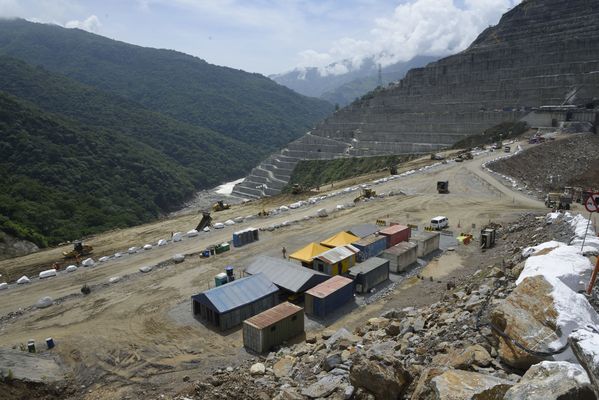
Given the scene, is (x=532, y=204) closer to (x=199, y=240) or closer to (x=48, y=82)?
(x=199, y=240)

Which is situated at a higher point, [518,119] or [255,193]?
[518,119]

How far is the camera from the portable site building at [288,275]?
2223 cm

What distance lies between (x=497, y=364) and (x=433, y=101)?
80.0 m

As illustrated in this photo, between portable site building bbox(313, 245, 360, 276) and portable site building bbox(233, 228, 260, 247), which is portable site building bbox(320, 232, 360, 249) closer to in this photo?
portable site building bbox(313, 245, 360, 276)

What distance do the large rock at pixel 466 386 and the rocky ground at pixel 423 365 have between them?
0.05ft

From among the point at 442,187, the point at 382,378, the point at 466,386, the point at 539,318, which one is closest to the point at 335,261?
the point at 382,378

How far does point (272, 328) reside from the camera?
17.8m

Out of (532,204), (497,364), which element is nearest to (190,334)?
(497,364)

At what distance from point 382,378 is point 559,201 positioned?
1241 inches

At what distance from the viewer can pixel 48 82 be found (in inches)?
5664

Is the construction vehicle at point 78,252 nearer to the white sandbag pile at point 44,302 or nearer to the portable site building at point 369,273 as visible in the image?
the white sandbag pile at point 44,302

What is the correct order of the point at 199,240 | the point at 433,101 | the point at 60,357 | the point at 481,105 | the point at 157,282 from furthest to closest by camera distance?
the point at 433,101 → the point at 481,105 → the point at 199,240 → the point at 157,282 → the point at 60,357

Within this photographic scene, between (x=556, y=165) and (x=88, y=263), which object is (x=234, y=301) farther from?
(x=556, y=165)

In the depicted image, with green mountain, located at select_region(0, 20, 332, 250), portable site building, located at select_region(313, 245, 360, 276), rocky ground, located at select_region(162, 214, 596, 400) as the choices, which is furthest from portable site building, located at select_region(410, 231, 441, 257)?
green mountain, located at select_region(0, 20, 332, 250)
